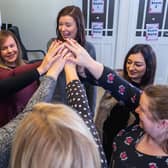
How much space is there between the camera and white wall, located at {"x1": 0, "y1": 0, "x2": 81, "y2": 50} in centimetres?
347

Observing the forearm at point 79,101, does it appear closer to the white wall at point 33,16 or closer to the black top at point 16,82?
the black top at point 16,82

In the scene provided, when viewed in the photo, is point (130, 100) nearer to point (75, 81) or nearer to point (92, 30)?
point (75, 81)

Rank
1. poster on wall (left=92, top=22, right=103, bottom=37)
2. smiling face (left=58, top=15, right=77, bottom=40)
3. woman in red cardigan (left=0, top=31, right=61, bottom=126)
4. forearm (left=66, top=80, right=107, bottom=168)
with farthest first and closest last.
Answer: poster on wall (left=92, top=22, right=103, bottom=37) < smiling face (left=58, top=15, right=77, bottom=40) < woman in red cardigan (left=0, top=31, right=61, bottom=126) < forearm (left=66, top=80, right=107, bottom=168)

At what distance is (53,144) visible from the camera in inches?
20.9

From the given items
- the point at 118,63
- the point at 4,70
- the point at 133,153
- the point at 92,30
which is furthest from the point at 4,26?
the point at 133,153

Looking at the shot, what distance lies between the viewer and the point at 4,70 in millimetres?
1321

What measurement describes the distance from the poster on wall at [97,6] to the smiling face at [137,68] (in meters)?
2.15

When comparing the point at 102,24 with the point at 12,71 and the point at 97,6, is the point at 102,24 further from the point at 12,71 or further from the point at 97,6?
the point at 12,71

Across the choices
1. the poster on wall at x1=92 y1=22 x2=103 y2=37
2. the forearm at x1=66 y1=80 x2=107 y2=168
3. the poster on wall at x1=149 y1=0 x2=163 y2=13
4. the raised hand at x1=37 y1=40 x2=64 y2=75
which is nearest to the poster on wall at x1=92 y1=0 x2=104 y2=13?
the poster on wall at x1=92 y1=22 x2=103 y2=37

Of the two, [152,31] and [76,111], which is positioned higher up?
[152,31]

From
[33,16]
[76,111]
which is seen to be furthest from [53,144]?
[33,16]

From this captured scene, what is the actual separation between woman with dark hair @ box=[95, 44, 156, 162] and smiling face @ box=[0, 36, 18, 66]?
60 centimetres

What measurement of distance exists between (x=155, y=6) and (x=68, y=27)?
7.27 ft

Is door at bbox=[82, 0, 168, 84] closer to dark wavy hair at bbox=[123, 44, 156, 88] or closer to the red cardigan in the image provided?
dark wavy hair at bbox=[123, 44, 156, 88]
